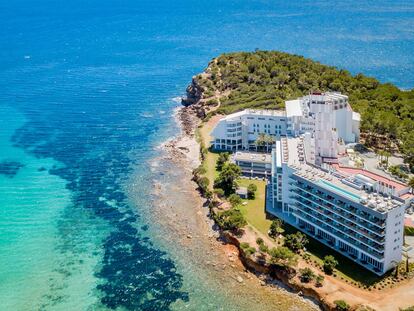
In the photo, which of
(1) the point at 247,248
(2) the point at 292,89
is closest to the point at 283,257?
(1) the point at 247,248

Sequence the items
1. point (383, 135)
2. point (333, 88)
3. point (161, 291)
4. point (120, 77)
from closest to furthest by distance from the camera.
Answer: point (161, 291) → point (383, 135) → point (333, 88) → point (120, 77)

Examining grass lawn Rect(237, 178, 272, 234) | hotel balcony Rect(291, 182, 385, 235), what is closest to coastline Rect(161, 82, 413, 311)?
grass lawn Rect(237, 178, 272, 234)

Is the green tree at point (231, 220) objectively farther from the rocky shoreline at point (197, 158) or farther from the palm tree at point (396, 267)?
the palm tree at point (396, 267)

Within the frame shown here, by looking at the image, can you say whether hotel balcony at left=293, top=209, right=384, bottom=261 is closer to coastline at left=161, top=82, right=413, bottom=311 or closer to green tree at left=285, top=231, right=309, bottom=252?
green tree at left=285, top=231, right=309, bottom=252

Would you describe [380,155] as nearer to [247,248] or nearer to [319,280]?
[247,248]

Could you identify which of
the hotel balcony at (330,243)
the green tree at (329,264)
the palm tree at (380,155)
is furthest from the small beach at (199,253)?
the palm tree at (380,155)

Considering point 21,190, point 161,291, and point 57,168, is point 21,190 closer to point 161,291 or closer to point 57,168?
point 57,168

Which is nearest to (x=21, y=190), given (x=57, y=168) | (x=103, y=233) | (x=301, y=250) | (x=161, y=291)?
(x=57, y=168)
